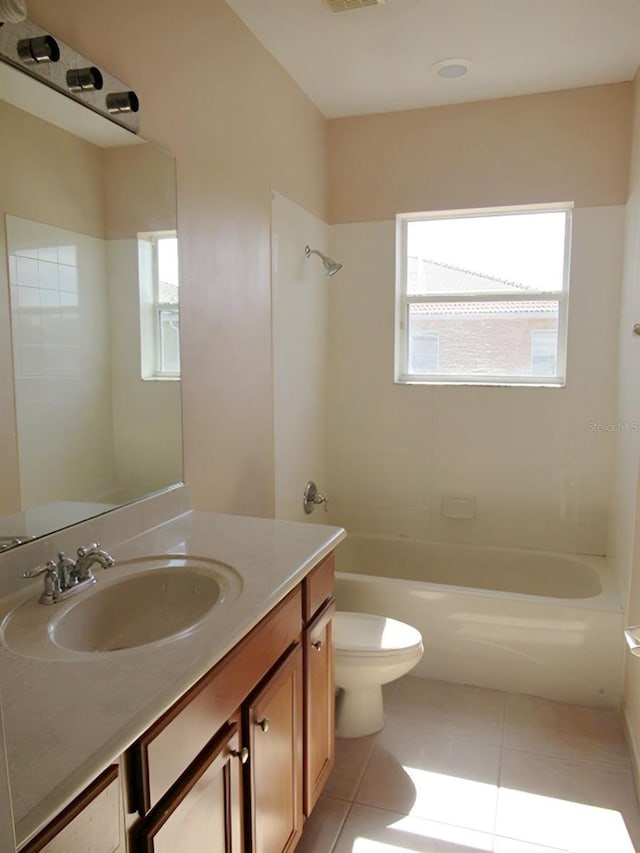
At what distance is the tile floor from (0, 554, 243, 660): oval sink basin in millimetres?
886

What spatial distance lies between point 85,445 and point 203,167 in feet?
3.51

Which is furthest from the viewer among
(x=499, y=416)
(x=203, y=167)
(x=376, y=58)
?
(x=499, y=416)

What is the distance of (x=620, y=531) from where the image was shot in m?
2.72

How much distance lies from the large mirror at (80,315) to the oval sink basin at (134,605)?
0.63 ft

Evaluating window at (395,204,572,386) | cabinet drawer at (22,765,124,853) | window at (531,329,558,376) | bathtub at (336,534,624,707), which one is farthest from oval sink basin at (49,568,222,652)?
window at (531,329,558,376)

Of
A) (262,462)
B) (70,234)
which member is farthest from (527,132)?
(70,234)

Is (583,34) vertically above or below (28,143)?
above

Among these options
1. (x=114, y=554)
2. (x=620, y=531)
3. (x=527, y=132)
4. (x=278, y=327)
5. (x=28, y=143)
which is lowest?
(x=620, y=531)

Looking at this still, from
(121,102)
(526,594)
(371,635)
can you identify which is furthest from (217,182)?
(526,594)

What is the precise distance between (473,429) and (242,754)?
2.33m

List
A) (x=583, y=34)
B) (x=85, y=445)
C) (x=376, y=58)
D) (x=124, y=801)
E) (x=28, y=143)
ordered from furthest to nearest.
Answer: (x=376, y=58) → (x=583, y=34) → (x=85, y=445) → (x=28, y=143) → (x=124, y=801)

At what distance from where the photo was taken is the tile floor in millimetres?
1842

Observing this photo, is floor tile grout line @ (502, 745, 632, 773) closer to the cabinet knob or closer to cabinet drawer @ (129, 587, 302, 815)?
cabinet drawer @ (129, 587, 302, 815)

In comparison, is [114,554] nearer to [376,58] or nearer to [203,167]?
[203,167]
